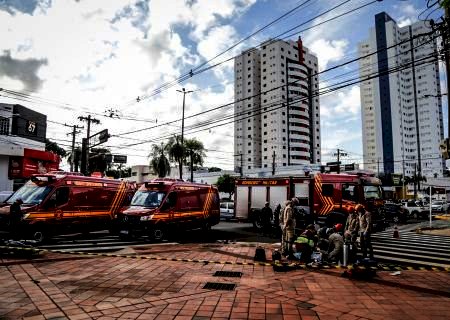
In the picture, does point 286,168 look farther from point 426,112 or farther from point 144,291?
point 426,112

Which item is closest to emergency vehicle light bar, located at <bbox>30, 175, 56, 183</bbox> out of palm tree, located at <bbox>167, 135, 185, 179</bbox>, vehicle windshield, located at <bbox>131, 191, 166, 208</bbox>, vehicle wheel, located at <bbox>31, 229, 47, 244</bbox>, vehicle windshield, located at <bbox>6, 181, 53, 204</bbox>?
vehicle windshield, located at <bbox>6, 181, 53, 204</bbox>

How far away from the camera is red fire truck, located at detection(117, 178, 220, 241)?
44.7ft

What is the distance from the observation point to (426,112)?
438ft

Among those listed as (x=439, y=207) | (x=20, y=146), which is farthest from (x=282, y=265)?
(x=439, y=207)

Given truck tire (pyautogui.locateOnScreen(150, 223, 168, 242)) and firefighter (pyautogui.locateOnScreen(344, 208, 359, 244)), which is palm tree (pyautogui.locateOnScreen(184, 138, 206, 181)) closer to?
truck tire (pyautogui.locateOnScreen(150, 223, 168, 242))

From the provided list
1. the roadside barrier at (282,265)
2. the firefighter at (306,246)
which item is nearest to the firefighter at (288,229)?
the firefighter at (306,246)

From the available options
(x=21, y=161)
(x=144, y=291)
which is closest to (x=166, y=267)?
(x=144, y=291)

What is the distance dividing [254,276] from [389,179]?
53.1 metres

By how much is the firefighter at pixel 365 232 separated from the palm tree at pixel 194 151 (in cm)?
3406

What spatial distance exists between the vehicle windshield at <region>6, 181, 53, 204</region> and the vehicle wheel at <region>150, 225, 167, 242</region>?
4.10m

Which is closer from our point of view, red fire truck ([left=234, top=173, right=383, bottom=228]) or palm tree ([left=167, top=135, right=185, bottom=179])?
red fire truck ([left=234, top=173, right=383, bottom=228])

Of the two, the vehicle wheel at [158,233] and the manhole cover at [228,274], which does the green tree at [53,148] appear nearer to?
the vehicle wheel at [158,233]

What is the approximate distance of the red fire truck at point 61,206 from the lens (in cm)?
1220

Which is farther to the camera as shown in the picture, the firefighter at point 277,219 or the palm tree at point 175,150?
the palm tree at point 175,150
